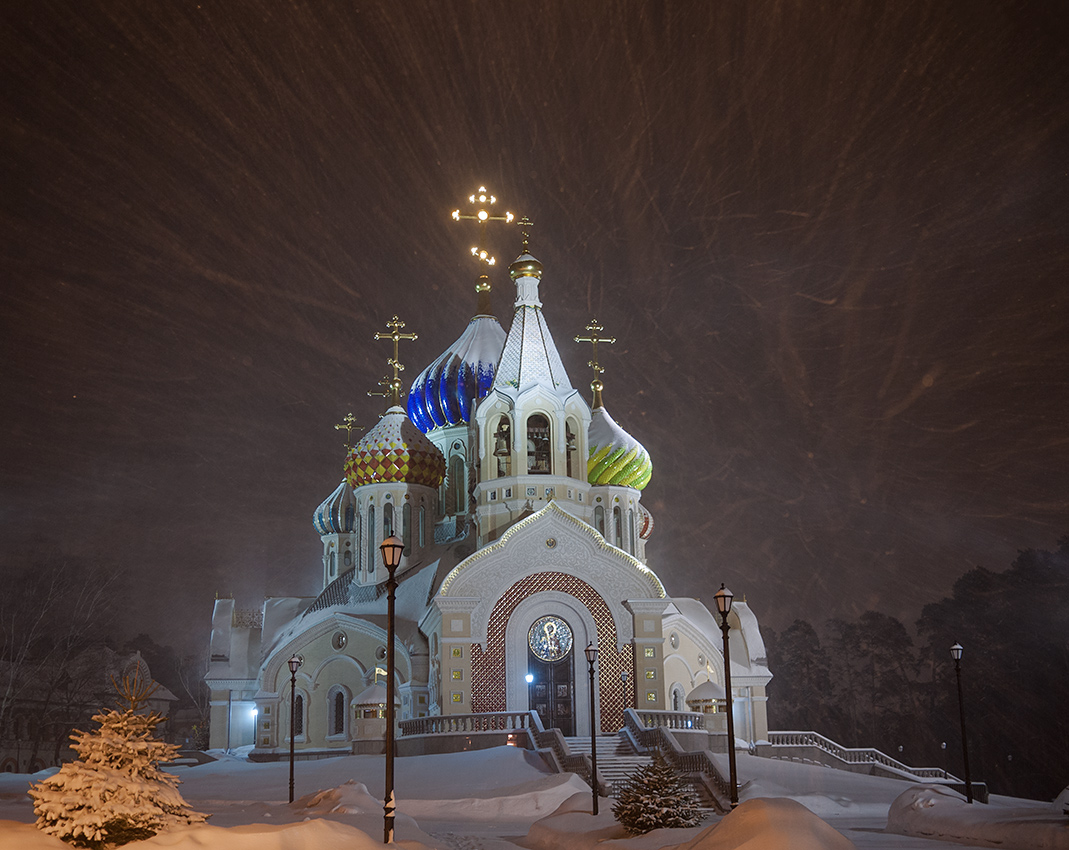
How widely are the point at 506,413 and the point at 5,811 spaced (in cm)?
1760

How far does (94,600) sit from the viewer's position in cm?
3644

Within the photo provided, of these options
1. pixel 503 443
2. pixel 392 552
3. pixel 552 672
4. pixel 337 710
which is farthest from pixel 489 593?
pixel 392 552

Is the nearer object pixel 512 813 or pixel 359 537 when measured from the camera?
pixel 512 813

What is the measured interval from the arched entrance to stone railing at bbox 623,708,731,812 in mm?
1780

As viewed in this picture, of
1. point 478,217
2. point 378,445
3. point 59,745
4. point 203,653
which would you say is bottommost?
point 59,745

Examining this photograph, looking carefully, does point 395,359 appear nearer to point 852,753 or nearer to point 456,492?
point 456,492

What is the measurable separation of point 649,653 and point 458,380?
A: 12802 mm

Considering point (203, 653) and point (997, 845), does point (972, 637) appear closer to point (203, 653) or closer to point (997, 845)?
point (997, 845)

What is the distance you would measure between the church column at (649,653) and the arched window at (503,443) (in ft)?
18.5

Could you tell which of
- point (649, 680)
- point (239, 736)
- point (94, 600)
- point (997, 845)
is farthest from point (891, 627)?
point (997, 845)

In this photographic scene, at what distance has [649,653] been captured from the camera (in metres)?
28.6

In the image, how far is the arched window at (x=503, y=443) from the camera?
3134 cm

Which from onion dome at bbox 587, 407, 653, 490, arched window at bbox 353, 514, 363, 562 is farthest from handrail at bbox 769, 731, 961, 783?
arched window at bbox 353, 514, 363, 562

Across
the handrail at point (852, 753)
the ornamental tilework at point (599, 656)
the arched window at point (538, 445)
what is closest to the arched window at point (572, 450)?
the arched window at point (538, 445)
